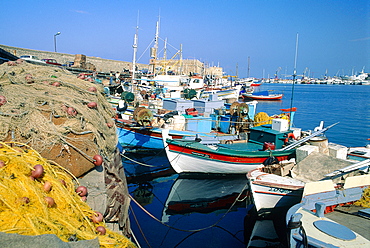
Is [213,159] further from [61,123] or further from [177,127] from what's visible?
[61,123]

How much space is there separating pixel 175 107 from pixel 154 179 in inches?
294

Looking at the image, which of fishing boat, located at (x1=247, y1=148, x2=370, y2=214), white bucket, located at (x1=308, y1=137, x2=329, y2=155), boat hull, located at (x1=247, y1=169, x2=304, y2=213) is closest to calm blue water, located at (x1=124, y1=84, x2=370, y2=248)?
boat hull, located at (x1=247, y1=169, x2=304, y2=213)

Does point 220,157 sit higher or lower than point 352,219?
lower

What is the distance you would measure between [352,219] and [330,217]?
0.51 meters

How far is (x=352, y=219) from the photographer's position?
23.5ft

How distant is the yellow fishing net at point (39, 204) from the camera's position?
3.19 metres

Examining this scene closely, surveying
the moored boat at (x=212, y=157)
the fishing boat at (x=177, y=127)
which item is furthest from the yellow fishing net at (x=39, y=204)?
the fishing boat at (x=177, y=127)

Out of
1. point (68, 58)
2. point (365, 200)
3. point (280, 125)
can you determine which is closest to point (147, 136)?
point (280, 125)

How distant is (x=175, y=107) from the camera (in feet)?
69.0

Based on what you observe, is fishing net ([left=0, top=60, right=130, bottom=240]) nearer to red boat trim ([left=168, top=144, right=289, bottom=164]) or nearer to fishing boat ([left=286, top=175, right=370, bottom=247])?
fishing boat ([left=286, top=175, right=370, bottom=247])

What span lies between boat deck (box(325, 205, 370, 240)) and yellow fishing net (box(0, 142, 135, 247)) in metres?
5.64

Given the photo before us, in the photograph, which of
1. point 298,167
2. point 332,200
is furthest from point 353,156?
point 332,200

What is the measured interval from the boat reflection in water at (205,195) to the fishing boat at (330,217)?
3.43 m

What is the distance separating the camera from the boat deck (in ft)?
21.5
